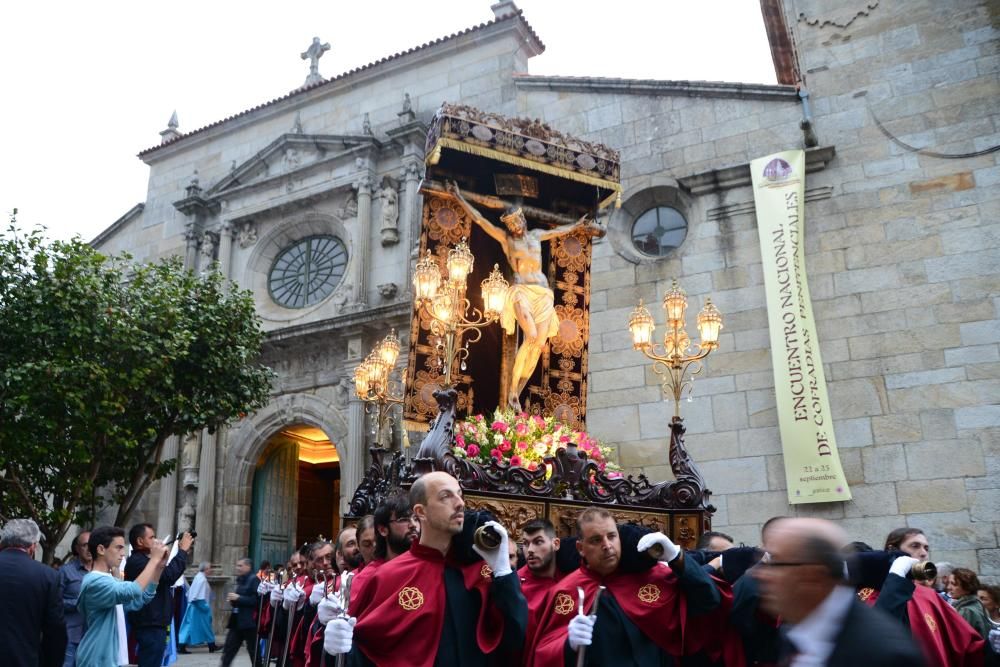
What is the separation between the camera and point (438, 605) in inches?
151

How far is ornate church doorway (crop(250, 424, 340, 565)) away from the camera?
1773 centimetres

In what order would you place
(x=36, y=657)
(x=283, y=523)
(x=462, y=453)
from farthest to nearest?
(x=283, y=523) → (x=462, y=453) → (x=36, y=657)

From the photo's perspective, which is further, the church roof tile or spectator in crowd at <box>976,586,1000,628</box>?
the church roof tile

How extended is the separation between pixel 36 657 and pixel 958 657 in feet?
18.9

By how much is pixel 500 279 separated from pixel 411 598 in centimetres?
607

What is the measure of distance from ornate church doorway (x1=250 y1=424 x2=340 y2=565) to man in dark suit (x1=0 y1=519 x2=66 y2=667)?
11.8m

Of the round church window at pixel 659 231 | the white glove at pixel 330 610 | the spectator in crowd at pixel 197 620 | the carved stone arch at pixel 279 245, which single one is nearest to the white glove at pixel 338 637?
the white glove at pixel 330 610

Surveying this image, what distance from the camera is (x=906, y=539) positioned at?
4.97m

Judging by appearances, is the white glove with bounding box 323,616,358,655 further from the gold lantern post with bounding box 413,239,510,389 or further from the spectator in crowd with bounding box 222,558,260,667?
the spectator in crowd with bounding box 222,558,260,667

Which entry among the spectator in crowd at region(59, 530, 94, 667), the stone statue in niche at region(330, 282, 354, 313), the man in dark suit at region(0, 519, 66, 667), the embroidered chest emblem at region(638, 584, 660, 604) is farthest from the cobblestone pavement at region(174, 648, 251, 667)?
the embroidered chest emblem at region(638, 584, 660, 604)

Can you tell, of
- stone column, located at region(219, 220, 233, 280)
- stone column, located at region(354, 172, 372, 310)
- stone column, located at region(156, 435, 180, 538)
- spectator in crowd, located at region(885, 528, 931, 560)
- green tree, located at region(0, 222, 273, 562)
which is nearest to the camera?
spectator in crowd, located at region(885, 528, 931, 560)

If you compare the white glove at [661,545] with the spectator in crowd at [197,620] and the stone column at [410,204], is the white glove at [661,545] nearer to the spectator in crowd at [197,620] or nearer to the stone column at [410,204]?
the stone column at [410,204]

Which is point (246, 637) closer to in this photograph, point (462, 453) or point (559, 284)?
point (462, 453)

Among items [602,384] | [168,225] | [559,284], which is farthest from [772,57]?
[168,225]
